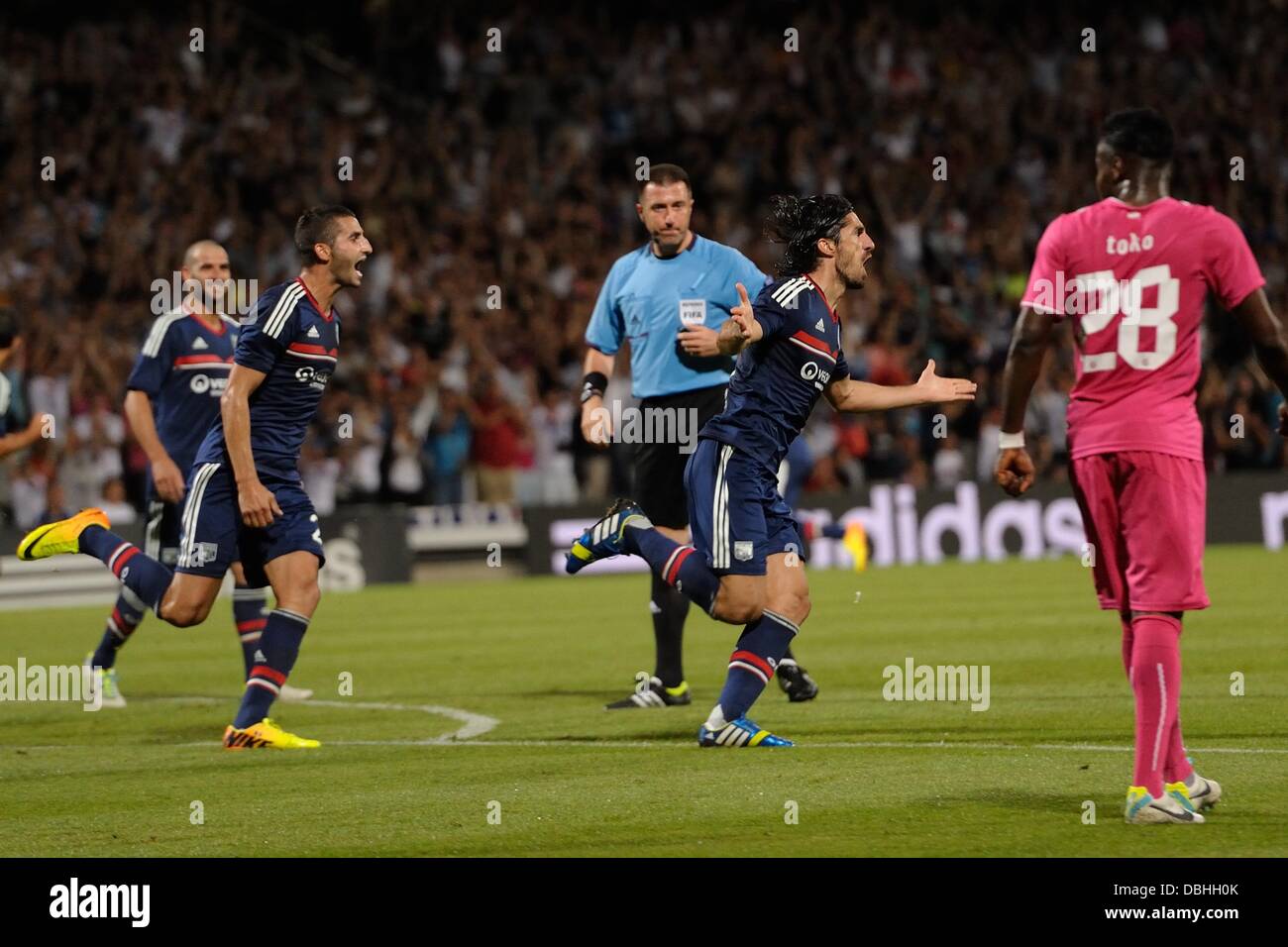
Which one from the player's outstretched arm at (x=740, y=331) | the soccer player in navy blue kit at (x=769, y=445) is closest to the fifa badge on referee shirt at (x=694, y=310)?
the soccer player in navy blue kit at (x=769, y=445)

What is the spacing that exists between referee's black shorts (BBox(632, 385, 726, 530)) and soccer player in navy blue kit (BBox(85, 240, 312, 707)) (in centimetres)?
247

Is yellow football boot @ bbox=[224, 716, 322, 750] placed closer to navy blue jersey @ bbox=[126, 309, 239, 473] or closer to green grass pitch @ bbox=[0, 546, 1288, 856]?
green grass pitch @ bbox=[0, 546, 1288, 856]

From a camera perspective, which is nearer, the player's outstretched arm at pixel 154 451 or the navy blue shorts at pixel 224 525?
the navy blue shorts at pixel 224 525

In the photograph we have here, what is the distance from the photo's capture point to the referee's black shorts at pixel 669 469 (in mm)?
10805

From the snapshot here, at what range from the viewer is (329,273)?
30.4 feet

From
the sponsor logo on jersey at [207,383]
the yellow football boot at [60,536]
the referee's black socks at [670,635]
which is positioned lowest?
the referee's black socks at [670,635]

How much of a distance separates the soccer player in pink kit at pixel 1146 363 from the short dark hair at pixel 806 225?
7.33 feet

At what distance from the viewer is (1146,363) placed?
6402mm

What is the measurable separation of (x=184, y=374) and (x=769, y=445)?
4.35 m

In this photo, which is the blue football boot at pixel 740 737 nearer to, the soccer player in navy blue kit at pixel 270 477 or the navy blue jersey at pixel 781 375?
the navy blue jersey at pixel 781 375

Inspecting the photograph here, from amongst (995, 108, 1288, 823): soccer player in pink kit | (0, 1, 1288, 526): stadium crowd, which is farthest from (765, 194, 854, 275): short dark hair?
(0, 1, 1288, 526): stadium crowd

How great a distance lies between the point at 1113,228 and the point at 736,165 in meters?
21.8

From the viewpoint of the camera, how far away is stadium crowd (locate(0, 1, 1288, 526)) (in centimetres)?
2383

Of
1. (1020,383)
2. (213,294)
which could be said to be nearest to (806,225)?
(1020,383)
